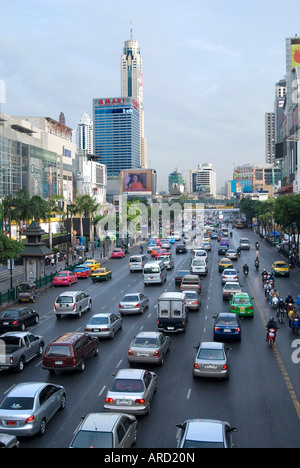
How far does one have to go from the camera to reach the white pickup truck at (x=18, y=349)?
19.2 metres

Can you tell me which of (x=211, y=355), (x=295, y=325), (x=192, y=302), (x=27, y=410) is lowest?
(x=295, y=325)

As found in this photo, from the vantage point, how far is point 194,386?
17.4m

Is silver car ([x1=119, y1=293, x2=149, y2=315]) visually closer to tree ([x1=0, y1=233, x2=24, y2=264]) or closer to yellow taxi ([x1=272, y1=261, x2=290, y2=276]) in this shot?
tree ([x1=0, y1=233, x2=24, y2=264])

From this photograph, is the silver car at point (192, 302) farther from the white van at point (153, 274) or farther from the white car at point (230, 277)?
the white van at point (153, 274)

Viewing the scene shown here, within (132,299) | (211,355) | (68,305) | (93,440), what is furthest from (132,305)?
(93,440)

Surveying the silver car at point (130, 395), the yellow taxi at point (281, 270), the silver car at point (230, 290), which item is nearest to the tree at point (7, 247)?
the silver car at point (230, 290)

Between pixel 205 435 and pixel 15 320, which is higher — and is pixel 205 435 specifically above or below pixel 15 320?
above

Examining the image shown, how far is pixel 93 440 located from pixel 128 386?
13.4ft

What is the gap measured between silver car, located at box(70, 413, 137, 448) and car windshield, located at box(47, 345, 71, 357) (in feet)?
23.0

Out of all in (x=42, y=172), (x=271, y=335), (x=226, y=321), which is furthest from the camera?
(x=42, y=172)

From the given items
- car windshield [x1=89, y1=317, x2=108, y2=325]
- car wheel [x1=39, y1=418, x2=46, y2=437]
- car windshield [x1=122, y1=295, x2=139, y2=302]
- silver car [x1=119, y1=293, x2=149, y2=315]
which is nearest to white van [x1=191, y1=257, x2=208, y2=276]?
silver car [x1=119, y1=293, x2=149, y2=315]

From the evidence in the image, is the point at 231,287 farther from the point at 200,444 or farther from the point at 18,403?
the point at 200,444
